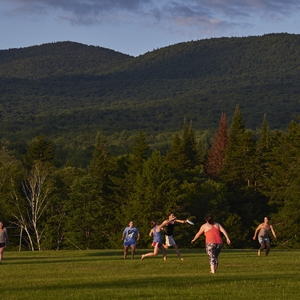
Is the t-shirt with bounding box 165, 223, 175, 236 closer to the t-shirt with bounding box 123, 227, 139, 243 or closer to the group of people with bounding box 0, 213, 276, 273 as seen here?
the group of people with bounding box 0, 213, 276, 273

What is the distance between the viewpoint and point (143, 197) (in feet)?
262

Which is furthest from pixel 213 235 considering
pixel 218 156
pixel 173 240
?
pixel 218 156

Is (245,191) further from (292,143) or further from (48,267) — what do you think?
(48,267)

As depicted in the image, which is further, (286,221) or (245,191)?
(245,191)

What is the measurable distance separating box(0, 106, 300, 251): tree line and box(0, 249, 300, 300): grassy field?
46432mm

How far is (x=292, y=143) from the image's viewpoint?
267 feet

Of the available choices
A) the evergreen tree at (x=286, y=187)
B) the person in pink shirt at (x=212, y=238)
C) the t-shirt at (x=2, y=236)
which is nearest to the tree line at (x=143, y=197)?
the evergreen tree at (x=286, y=187)

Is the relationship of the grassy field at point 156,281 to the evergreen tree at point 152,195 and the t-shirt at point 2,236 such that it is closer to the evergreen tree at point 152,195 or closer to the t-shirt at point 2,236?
the t-shirt at point 2,236

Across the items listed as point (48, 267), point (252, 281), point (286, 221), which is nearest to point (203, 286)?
point (252, 281)

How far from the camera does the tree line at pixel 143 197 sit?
7662 cm

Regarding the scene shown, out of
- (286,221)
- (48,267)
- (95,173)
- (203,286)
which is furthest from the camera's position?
(95,173)

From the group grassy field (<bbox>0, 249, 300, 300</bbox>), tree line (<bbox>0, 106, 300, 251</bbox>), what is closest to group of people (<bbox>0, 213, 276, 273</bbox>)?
grassy field (<bbox>0, 249, 300, 300</bbox>)

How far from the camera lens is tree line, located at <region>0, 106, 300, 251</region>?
251ft

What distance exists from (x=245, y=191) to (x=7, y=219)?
88.8ft
